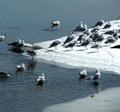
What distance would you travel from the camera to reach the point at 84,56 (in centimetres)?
3991

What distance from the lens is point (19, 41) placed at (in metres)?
43.2

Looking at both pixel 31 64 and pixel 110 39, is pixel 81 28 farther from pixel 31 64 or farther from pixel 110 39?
pixel 31 64

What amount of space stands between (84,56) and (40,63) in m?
3.27

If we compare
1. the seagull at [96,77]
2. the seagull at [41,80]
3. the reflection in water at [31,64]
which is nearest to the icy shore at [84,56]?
the reflection in water at [31,64]

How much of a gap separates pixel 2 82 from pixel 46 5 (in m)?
30.7

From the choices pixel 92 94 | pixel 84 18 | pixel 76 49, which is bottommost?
pixel 92 94

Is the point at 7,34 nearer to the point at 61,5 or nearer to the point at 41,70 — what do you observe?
the point at 41,70

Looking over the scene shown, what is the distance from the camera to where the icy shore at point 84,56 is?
1502 inches

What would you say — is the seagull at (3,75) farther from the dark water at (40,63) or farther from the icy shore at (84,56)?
the icy shore at (84,56)

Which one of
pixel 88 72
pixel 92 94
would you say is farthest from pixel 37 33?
pixel 92 94

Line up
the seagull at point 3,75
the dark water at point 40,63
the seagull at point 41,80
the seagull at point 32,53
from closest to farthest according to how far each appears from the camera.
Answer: the dark water at point 40,63
the seagull at point 41,80
the seagull at point 3,75
the seagull at point 32,53

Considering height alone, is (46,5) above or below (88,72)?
above

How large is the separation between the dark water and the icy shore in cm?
118

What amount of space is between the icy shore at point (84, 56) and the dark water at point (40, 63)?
118cm
